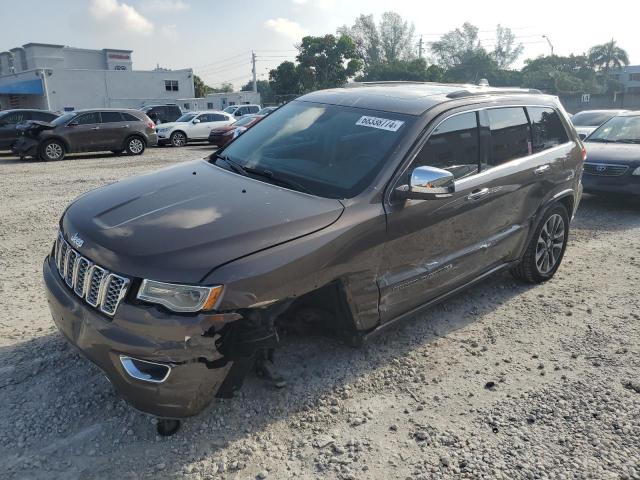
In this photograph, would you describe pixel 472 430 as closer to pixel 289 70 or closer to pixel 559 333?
pixel 559 333

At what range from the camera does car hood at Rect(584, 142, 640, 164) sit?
25.7 ft

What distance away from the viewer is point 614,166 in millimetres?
7848

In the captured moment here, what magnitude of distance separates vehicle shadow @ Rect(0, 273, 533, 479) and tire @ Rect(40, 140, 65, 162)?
43.3ft

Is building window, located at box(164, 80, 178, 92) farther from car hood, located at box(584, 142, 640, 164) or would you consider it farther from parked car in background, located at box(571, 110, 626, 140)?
car hood, located at box(584, 142, 640, 164)

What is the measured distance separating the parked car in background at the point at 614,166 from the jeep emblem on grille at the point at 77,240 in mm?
7618

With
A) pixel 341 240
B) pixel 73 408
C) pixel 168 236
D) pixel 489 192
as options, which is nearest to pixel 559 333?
pixel 489 192

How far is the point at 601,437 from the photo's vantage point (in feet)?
9.20

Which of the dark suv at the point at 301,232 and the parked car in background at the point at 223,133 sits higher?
the dark suv at the point at 301,232

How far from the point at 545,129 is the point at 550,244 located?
1.09 m

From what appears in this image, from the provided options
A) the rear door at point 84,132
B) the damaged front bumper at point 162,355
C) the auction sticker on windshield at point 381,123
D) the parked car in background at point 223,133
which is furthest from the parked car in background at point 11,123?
the damaged front bumper at point 162,355

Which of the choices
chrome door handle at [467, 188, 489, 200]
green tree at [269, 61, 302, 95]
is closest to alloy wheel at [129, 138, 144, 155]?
chrome door handle at [467, 188, 489, 200]

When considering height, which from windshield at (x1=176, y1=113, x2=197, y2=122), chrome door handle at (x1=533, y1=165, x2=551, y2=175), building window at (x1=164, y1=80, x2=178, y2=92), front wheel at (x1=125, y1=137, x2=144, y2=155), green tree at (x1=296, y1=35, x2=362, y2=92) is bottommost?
front wheel at (x1=125, y1=137, x2=144, y2=155)

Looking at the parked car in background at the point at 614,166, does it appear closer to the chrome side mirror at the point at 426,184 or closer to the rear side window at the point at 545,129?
the rear side window at the point at 545,129

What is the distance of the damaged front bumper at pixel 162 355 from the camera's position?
2379 mm
